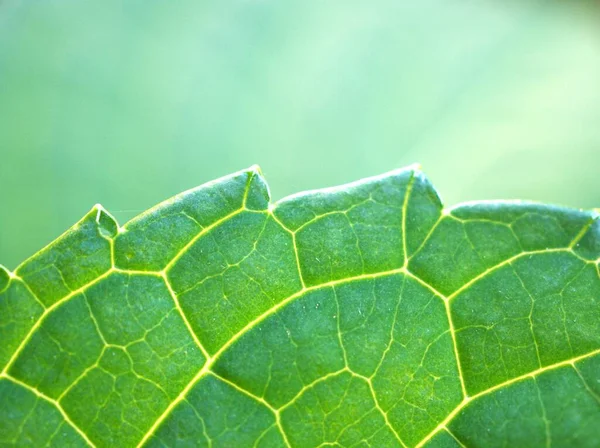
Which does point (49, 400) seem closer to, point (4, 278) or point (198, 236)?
point (4, 278)

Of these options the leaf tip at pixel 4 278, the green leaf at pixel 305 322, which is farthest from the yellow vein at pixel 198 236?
the leaf tip at pixel 4 278

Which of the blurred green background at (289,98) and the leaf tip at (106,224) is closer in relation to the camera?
the leaf tip at (106,224)

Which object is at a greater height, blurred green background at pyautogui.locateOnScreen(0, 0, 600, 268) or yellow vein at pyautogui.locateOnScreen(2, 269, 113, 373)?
blurred green background at pyautogui.locateOnScreen(0, 0, 600, 268)

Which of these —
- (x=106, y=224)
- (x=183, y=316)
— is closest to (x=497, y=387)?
(x=183, y=316)

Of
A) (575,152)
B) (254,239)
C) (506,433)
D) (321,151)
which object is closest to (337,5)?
(321,151)

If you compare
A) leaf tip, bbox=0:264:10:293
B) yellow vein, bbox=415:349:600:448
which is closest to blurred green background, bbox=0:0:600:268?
leaf tip, bbox=0:264:10:293

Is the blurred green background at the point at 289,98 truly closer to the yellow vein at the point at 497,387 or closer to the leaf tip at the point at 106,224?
the leaf tip at the point at 106,224

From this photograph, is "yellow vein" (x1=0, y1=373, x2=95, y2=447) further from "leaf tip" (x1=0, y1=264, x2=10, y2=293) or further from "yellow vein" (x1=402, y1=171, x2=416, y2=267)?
"yellow vein" (x1=402, y1=171, x2=416, y2=267)
